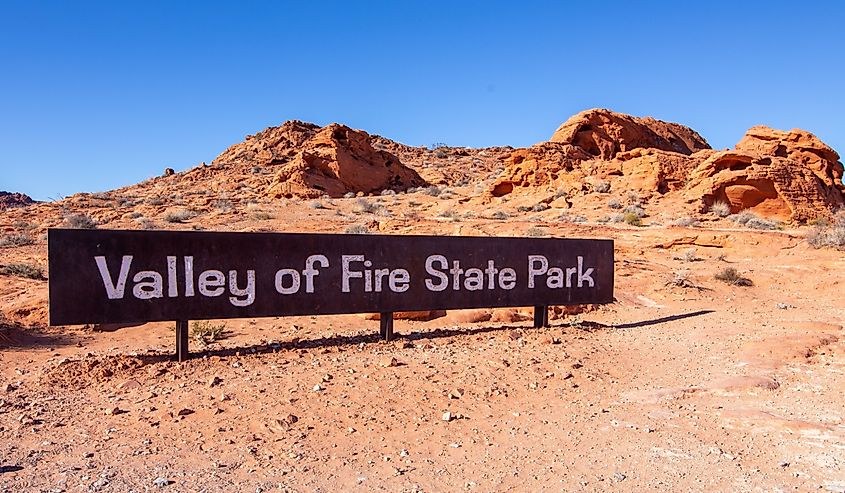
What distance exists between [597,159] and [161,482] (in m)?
36.7

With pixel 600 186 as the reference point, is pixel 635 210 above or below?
below

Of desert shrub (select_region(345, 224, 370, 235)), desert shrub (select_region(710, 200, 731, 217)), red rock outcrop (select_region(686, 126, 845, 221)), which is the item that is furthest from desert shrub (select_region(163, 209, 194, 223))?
desert shrub (select_region(710, 200, 731, 217))

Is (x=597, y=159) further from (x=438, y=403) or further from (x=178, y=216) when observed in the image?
(x=438, y=403)

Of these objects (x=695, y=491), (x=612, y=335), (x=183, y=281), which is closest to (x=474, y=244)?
(x=612, y=335)

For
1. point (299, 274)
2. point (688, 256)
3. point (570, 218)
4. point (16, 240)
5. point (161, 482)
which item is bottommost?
point (161, 482)

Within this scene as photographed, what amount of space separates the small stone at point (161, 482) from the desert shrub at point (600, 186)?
30.9m

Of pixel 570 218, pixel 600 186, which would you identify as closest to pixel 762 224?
pixel 570 218

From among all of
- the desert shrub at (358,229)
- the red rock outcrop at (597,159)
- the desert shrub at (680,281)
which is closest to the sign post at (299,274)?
the desert shrub at (680,281)

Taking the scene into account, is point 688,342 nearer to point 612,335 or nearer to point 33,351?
point 612,335

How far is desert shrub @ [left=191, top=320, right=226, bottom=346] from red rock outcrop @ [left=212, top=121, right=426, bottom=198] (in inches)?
1213

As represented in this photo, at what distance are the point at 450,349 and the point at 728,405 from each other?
321cm

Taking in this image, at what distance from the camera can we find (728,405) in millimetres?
5789

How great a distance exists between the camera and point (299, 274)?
7867mm

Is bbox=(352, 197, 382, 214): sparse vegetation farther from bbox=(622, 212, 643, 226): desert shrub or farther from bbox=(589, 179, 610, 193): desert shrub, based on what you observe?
bbox=(622, 212, 643, 226): desert shrub
